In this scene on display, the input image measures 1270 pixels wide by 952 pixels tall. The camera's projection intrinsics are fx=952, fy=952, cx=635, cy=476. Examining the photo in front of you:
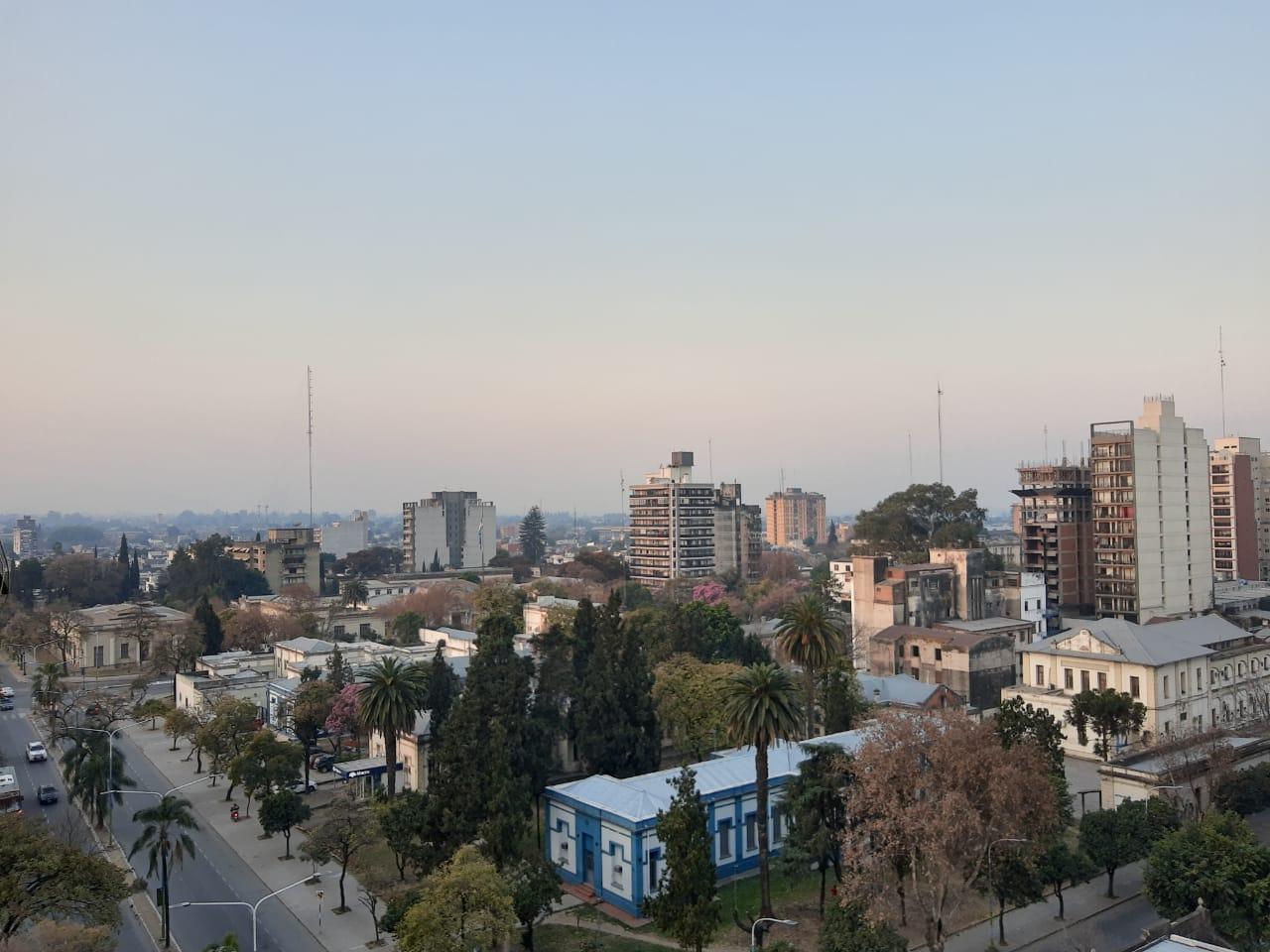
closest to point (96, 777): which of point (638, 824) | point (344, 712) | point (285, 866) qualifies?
point (285, 866)

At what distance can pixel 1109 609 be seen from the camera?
100 metres

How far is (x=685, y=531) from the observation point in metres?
171

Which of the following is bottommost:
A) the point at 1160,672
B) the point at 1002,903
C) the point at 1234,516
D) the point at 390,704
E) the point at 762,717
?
the point at 1002,903

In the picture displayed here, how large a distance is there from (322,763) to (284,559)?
107 m

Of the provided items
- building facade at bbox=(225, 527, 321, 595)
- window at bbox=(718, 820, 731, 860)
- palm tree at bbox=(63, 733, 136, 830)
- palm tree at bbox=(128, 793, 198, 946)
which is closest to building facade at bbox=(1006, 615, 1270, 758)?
window at bbox=(718, 820, 731, 860)

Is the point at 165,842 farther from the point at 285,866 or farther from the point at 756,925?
the point at 756,925

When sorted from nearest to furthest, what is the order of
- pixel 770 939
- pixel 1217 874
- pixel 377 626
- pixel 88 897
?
pixel 88 897 < pixel 1217 874 < pixel 770 939 < pixel 377 626

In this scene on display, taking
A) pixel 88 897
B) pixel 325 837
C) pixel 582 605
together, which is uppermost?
pixel 582 605

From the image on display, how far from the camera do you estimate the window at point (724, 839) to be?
44594mm

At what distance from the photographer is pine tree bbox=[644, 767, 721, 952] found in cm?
3384

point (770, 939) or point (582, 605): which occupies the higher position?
point (582, 605)

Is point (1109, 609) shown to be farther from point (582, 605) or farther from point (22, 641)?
point (22, 641)

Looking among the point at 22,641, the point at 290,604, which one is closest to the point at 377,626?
the point at 290,604

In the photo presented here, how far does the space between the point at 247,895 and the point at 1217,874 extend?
39505 mm
